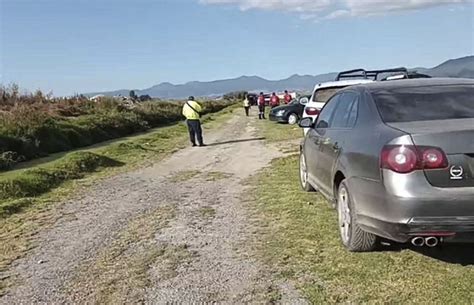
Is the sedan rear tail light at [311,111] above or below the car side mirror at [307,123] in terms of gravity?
below

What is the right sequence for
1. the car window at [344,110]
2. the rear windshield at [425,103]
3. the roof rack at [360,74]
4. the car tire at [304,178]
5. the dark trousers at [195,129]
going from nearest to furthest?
the rear windshield at [425,103]
the car window at [344,110]
the car tire at [304,178]
the roof rack at [360,74]
the dark trousers at [195,129]

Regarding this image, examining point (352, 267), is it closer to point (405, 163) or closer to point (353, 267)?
point (353, 267)

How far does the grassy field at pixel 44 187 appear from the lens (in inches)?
309

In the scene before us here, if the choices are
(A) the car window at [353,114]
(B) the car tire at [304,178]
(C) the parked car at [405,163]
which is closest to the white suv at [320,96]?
(B) the car tire at [304,178]

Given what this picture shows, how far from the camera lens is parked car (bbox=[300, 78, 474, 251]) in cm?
503

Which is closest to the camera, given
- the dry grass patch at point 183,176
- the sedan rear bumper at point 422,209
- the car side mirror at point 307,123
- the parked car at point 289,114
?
the sedan rear bumper at point 422,209

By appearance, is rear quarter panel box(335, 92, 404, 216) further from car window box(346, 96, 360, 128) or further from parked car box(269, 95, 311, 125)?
parked car box(269, 95, 311, 125)

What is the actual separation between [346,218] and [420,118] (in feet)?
4.10

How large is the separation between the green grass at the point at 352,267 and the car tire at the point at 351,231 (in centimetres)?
8

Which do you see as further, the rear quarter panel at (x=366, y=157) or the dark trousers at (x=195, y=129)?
the dark trousers at (x=195, y=129)

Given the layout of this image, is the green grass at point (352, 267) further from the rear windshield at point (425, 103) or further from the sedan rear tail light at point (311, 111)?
the sedan rear tail light at point (311, 111)

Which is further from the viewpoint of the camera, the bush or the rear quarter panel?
the bush

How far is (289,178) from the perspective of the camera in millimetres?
11672

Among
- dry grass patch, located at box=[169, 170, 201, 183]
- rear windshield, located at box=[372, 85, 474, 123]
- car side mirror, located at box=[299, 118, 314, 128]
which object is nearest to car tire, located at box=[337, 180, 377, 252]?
rear windshield, located at box=[372, 85, 474, 123]
